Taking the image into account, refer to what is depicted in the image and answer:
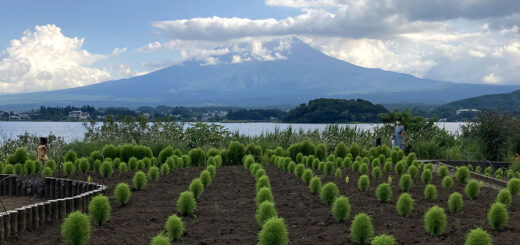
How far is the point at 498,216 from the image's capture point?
5.33 metres

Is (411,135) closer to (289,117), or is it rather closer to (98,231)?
(98,231)

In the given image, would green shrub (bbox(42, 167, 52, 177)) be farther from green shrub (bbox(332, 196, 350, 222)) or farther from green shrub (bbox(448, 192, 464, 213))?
green shrub (bbox(448, 192, 464, 213))

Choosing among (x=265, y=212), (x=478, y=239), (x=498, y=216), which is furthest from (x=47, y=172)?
(x=478, y=239)

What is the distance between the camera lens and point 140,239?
5.06 meters

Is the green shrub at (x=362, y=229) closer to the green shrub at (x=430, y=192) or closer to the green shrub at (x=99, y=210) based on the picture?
the green shrub at (x=430, y=192)

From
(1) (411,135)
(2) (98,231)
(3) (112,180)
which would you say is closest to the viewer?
(2) (98,231)

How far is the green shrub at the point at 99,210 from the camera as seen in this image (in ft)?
18.8

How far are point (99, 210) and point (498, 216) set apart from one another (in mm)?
4254

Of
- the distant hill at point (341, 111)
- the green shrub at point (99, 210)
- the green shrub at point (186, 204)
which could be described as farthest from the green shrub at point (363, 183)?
the distant hill at point (341, 111)

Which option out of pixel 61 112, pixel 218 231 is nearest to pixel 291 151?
pixel 218 231

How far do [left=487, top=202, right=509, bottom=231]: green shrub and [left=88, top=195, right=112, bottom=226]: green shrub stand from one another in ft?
13.5

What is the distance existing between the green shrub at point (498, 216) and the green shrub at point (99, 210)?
411 cm

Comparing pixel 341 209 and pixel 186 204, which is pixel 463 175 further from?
pixel 186 204

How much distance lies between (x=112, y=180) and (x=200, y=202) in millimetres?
2772
